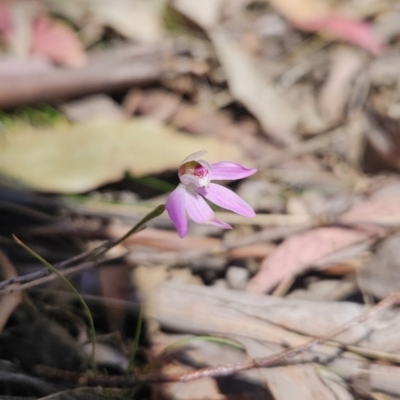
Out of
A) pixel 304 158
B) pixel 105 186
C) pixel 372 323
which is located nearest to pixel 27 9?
pixel 105 186

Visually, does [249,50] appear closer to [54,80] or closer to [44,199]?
[54,80]

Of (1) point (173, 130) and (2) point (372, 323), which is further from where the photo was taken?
(1) point (173, 130)

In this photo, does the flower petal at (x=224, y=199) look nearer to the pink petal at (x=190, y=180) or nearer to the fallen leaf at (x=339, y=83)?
the pink petal at (x=190, y=180)

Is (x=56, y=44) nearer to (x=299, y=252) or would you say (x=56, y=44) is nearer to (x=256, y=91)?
(x=256, y=91)

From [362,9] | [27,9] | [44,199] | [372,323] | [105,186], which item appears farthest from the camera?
[362,9]

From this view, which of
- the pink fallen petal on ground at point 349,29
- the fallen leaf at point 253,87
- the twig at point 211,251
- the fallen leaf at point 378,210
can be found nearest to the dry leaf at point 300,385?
the twig at point 211,251

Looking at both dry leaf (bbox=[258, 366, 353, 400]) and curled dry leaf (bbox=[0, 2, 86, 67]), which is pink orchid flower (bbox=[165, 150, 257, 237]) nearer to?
dry leaf (bbox=[258, 366, 353, 400])
